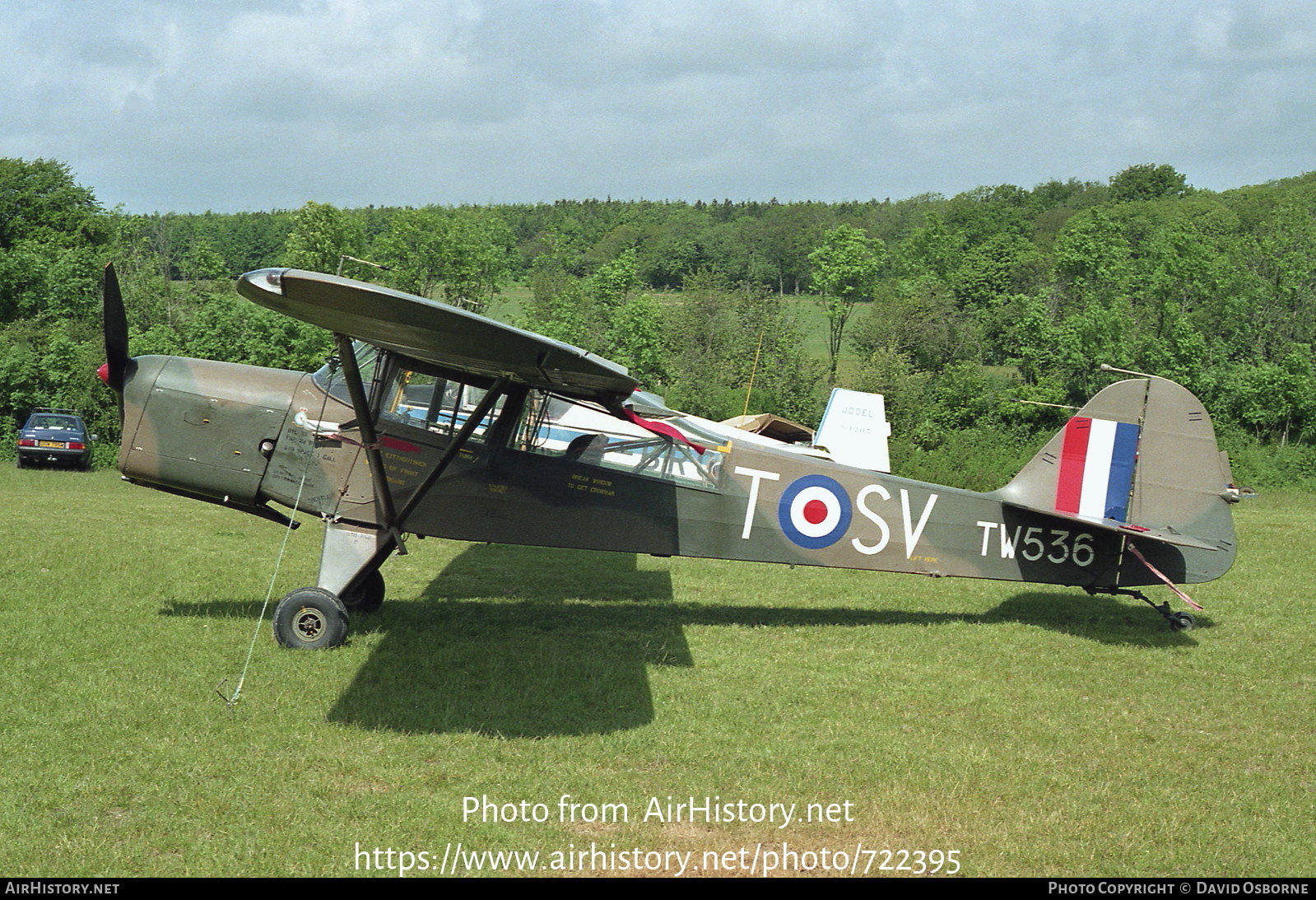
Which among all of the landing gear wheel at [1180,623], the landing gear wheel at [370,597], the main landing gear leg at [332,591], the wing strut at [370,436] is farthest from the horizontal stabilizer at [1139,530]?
the landing gear wheel at [370,597]

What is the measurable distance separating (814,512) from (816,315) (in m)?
48.0

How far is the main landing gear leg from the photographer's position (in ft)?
26.2

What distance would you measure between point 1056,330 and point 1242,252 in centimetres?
784

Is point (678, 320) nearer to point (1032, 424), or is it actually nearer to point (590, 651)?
point (1032, 424)

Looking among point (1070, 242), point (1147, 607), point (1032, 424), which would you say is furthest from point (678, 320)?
point (1147, 607)

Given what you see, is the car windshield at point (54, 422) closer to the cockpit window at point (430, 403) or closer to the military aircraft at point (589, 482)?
the military aircraft at point (589, 482)

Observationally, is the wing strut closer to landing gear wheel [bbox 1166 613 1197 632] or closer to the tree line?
landing gear wheel [bbox 1166 613 1197 632]

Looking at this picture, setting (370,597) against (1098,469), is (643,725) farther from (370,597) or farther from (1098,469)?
(1098,469)

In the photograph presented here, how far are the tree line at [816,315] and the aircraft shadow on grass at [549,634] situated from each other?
17511 millimetres

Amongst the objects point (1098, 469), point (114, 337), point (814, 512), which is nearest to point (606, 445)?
point (814, 512)

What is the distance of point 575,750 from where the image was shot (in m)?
6.18

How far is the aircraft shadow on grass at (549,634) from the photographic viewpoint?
6.80 metres

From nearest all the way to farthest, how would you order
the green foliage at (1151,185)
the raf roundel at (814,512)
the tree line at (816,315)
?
the raf roundel at (814,512) → the tree line at (816,315) → the green foliage at (1151,185)

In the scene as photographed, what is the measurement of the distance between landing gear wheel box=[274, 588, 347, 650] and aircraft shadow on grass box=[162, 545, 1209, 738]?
1.30ft
